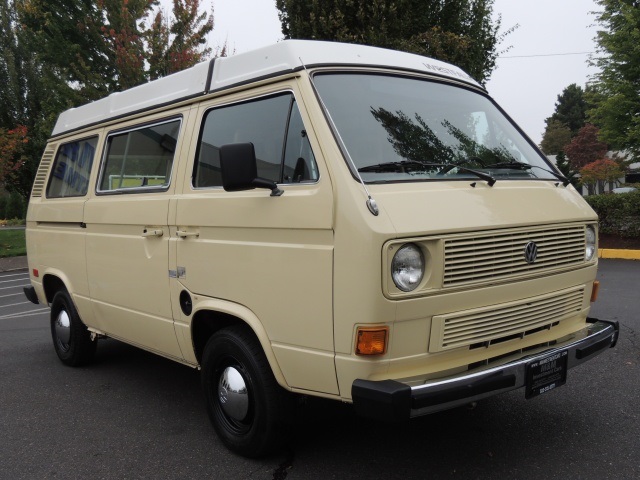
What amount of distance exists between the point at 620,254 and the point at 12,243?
16.3 m

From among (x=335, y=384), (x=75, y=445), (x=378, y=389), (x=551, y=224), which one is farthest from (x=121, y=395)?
(x=551, y=224)

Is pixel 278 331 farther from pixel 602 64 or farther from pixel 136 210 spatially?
pixel 602 64

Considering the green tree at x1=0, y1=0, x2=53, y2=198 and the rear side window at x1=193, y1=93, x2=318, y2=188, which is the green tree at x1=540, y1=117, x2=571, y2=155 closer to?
the green tree at x1=0, y1=0, x2=53, y2=198

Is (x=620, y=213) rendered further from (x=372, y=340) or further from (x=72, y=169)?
(x=372, y=340)

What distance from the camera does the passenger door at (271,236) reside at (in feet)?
9.69

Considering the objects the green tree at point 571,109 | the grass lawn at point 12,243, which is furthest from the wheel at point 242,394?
the green tree at point 571,109

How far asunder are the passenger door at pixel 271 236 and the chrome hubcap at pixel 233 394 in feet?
1.45

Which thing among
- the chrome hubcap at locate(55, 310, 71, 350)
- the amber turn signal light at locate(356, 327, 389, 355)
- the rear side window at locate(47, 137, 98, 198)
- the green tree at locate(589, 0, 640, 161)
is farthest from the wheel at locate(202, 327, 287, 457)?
the green tree at locate(589, 0, 640, 161)

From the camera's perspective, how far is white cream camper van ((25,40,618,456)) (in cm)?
280

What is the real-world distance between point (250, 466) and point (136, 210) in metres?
1.99

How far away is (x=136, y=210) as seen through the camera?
427cm

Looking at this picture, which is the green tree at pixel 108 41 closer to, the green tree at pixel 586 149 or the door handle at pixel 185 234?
the door handle at pixel 185 234

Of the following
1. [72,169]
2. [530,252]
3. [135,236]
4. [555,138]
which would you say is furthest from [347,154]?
[555,138]

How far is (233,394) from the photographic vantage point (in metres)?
3.52
